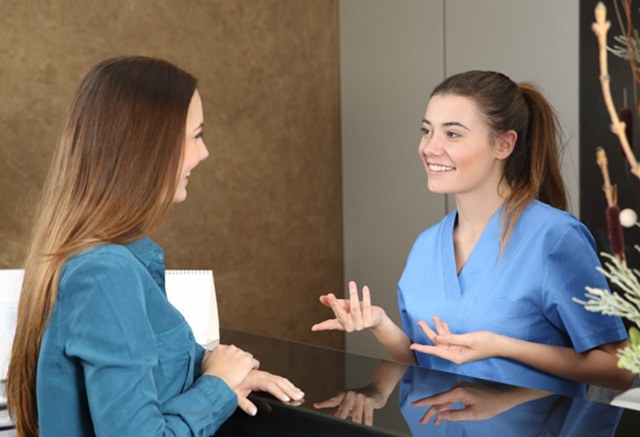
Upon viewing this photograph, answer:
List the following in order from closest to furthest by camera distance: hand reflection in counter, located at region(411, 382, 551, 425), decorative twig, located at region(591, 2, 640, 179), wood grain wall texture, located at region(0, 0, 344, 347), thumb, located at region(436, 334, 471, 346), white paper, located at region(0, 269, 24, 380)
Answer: decorative twig, located at region(591, 2, 640, 179) → hand reflection in counter, located at region(411, 382, 551, 425) → thumb, located at region(436, 334, 471, 346) → white paper, located at region(0, 269, 24, 380) → wood grain wall texture, located at region(0, 0, 344, 347)

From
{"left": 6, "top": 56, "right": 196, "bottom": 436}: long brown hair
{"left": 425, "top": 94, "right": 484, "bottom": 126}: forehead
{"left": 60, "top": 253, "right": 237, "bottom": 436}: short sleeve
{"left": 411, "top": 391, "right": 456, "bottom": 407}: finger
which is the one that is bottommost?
{"left": 411, "top": 391, "right": 456, "bottom": 407}: finger

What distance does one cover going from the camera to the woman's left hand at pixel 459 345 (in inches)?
67.2

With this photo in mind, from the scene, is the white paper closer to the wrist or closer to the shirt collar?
the shirt collar

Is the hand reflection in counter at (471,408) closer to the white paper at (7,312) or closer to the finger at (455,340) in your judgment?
the finger at (455,340)

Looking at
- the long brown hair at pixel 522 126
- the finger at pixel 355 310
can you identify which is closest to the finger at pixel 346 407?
the finger at pixel 355 310

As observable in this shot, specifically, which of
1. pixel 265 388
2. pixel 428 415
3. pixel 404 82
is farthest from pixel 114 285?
pixel 404 82

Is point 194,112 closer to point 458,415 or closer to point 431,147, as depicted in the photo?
point 458,415

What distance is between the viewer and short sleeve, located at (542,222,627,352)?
188 centimetres

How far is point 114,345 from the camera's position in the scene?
3.72 ft

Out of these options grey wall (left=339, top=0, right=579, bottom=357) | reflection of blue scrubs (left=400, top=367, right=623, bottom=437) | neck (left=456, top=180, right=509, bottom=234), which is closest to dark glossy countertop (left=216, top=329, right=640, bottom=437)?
reflection of blue scrubs (left=400, top=367, right=623, bottom=437)

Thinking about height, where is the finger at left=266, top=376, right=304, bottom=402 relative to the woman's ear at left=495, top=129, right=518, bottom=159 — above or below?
below

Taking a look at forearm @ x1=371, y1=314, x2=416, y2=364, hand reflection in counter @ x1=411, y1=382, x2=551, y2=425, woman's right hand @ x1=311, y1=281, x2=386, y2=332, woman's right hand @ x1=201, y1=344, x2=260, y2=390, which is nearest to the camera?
hand reflection in counter @ x1=411, y1=382, x2=551, y2=425

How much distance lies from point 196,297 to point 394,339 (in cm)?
50

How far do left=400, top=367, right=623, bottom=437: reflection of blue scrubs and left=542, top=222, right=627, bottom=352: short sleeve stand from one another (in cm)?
57
